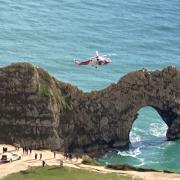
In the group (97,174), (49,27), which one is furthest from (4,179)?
(49,27)

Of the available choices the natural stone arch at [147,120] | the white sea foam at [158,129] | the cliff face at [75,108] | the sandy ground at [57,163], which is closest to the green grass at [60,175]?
the sandy ground at [57,163]

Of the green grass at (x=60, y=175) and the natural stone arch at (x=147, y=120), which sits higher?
the natural stone arch at (x=147, y=120)

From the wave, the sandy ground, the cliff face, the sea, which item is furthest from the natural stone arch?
the sandy ground

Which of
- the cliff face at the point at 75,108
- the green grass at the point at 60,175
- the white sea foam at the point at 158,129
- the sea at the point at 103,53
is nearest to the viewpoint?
the green grass at the point at 60,175

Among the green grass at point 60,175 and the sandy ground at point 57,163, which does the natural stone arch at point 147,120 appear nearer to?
the sandy ground at point 57,163

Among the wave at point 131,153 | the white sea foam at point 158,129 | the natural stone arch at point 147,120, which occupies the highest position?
the natural stone arch at point 147,120

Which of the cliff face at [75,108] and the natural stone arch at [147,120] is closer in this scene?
the cliff face at [75,108]

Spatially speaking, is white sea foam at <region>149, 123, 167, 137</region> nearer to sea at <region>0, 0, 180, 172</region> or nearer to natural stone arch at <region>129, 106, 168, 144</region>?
sea at <region>0, 0, 180, 172</region>

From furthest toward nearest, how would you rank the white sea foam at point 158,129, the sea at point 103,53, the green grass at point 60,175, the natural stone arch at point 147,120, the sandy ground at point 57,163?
1. the natural stone arch at point 147,120
2. the white sea foam at point 158,129
3. the sea at point 103,53
4. the sandy ground at point 57,163
5. the green grass at point 60,175
